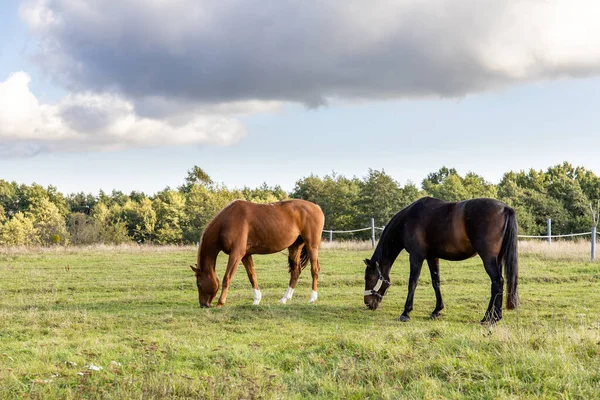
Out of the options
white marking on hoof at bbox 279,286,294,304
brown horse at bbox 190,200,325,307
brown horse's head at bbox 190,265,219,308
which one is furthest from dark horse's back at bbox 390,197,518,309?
brown horse's head at bbox 190,265,219,308

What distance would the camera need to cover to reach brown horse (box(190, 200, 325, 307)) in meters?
10.6

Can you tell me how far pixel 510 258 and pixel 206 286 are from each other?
18.0ft

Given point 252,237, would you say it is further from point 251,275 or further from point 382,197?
point 382,197

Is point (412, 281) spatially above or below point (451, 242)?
below

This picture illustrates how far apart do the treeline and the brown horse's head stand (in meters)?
35.3

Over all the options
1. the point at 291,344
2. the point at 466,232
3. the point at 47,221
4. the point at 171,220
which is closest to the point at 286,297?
the point at 466,232

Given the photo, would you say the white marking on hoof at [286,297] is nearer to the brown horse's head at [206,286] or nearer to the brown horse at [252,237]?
the brown horse at [252,237]

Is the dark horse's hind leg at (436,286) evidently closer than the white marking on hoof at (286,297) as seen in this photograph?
Yes

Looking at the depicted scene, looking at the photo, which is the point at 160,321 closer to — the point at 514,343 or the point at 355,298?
the point at 355,298

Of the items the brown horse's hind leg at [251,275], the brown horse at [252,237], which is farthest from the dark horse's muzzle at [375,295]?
the brown horse's hind leg at [251,275]

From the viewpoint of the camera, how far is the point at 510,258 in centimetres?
862

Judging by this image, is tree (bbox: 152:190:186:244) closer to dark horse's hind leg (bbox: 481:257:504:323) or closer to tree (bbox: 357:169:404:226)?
tree (bbox: 357:169:404:226)

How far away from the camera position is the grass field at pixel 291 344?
5.14 metres

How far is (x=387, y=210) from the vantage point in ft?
148
